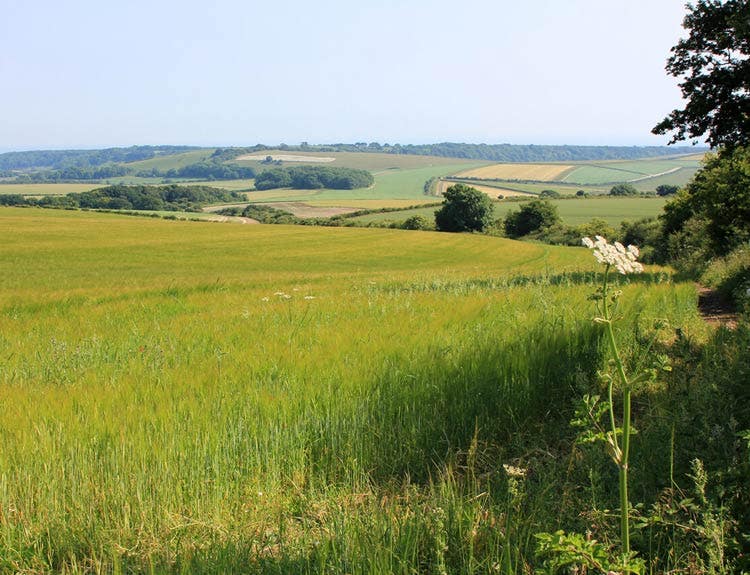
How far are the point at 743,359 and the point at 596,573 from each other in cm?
215

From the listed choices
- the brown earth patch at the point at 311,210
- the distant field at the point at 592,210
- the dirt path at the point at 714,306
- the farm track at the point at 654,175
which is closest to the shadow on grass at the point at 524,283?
the dirt path at the point at 714,306

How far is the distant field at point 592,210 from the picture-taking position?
89.1 metres

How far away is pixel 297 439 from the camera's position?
12.3ft

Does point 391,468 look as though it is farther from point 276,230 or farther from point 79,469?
point 276,230

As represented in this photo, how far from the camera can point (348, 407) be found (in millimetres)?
4043

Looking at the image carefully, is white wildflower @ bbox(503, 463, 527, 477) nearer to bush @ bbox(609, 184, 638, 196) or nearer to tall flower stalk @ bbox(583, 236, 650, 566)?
tall flower stalk @ bbox(583, 236, 650, 566)

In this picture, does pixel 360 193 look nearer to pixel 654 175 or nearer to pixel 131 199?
pixel 131 199

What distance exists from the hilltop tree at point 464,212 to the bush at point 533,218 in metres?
4.59

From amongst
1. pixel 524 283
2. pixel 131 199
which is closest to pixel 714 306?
pixel 524 283

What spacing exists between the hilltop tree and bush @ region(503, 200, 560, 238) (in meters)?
4.59

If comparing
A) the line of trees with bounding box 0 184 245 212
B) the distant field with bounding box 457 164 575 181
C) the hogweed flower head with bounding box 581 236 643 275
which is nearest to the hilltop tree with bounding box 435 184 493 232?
the line of trees with bounding box 0 184 245 212

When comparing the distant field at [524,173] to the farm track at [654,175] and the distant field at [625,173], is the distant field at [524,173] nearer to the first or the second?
the distant field at [625,173]

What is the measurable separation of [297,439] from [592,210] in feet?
345

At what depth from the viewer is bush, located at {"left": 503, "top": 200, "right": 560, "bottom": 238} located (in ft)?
291
